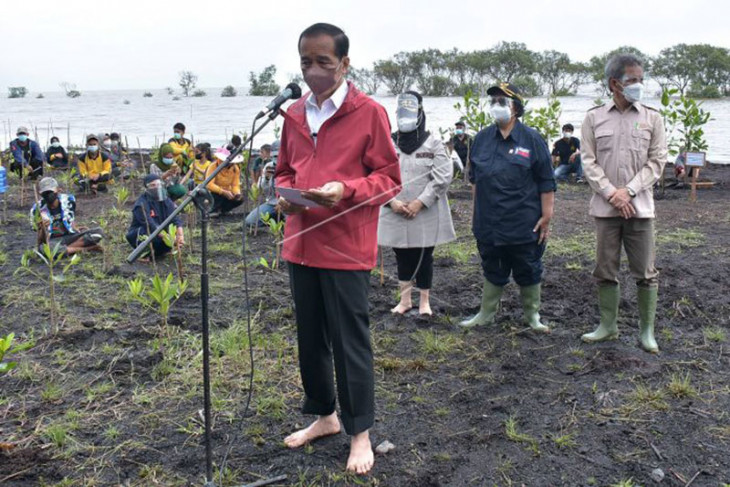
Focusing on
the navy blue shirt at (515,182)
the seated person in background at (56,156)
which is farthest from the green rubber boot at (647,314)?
the seated person in background at (56,156)

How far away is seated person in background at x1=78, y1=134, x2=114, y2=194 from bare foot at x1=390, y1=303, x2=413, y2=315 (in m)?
8.48

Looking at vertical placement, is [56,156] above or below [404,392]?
above

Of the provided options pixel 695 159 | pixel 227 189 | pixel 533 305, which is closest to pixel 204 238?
pixel 533 305

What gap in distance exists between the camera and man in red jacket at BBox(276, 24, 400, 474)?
2361mm

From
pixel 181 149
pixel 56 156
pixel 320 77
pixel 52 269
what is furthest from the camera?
pixel 56 156

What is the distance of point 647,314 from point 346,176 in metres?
2.44

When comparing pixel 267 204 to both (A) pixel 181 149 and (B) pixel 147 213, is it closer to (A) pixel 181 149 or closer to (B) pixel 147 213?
(B) pixel 147 213

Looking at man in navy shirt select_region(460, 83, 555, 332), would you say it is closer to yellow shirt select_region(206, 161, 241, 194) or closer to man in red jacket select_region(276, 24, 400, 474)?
man in red jacket select_region(276, 24, 400, 474)

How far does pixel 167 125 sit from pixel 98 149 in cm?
1313

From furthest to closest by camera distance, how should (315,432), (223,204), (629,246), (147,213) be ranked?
1. (223,204)
2. (147,213)
3. (629,246)
4. (315,432)

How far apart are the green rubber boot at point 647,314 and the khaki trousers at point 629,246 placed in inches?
1.8

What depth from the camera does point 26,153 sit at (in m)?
12.4

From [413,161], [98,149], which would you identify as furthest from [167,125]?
[413,161]

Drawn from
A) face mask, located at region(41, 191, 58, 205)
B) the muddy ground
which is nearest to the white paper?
the muddy ground
